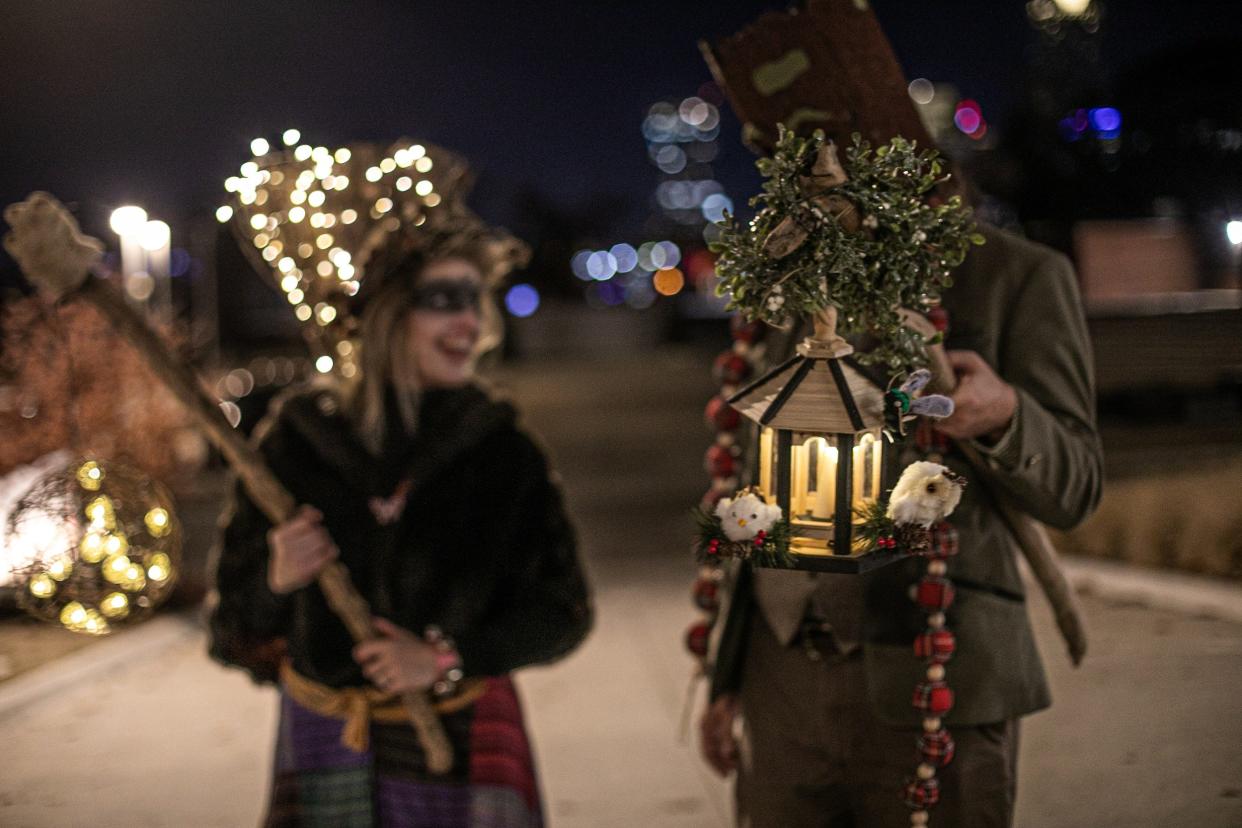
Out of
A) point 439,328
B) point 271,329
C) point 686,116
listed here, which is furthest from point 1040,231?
point 686,116

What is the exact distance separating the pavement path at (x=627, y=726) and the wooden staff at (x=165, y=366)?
802 millimetres

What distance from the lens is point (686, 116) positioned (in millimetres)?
84562

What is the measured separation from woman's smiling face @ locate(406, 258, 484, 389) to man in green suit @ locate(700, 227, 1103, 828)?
1093 millimetres

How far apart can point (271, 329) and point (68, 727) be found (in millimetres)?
34382

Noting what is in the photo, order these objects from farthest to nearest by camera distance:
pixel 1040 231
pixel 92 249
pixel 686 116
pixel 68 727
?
pixel 686 116 → pixel 1040 231 → pixel 68 727 → pixel 92 249

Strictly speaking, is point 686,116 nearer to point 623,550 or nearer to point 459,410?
point 623,550

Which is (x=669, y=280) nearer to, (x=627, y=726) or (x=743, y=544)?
(x=627, y=726)

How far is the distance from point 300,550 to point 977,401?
5.29 feet

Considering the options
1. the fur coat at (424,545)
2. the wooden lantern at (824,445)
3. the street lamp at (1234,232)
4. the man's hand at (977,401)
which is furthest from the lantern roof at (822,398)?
the street lamp at (1234,232)

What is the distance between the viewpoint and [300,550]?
2.83m

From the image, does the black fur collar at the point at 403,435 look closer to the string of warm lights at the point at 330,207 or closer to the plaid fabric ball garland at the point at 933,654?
the string of warm lights at the point at 330,207

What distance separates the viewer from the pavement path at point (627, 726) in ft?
10.4

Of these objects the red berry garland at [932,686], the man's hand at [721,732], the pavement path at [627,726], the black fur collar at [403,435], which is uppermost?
the black fur collar at [403,435]

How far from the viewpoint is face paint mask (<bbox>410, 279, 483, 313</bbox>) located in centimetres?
307
